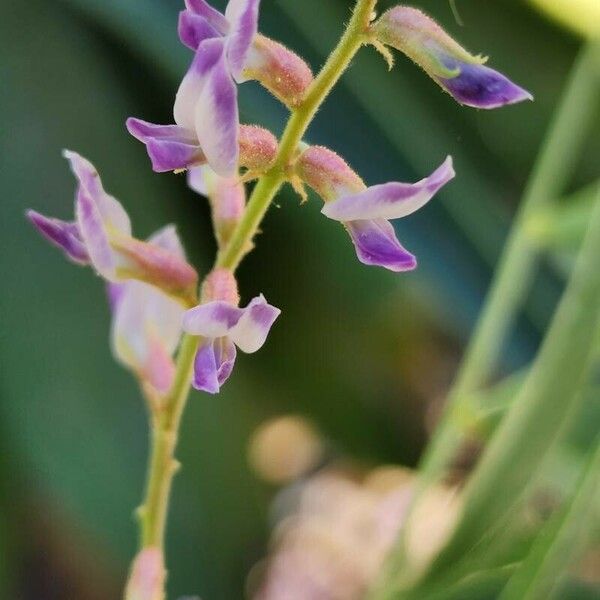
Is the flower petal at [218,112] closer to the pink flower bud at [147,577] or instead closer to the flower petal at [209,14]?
the flower petal at [209,14]

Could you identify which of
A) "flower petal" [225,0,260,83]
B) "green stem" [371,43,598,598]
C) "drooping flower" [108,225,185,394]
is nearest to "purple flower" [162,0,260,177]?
"flower petal" [225,0,260,83]

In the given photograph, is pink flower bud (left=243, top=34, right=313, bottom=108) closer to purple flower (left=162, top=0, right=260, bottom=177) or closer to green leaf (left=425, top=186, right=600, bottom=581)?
purple flower (left=162, top=0, right=260, bottom=177)

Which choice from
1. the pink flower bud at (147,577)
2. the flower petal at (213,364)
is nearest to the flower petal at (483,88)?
the flower petal at (213,364)

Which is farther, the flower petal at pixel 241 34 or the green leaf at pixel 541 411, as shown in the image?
→ the green leaf at pixel 541 411

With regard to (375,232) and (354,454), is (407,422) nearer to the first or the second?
(354,454)

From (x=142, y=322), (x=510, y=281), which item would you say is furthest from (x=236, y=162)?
(x=510, y=281)

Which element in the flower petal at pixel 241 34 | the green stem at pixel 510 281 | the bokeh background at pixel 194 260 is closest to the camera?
the flower petal at pixel 241 34
